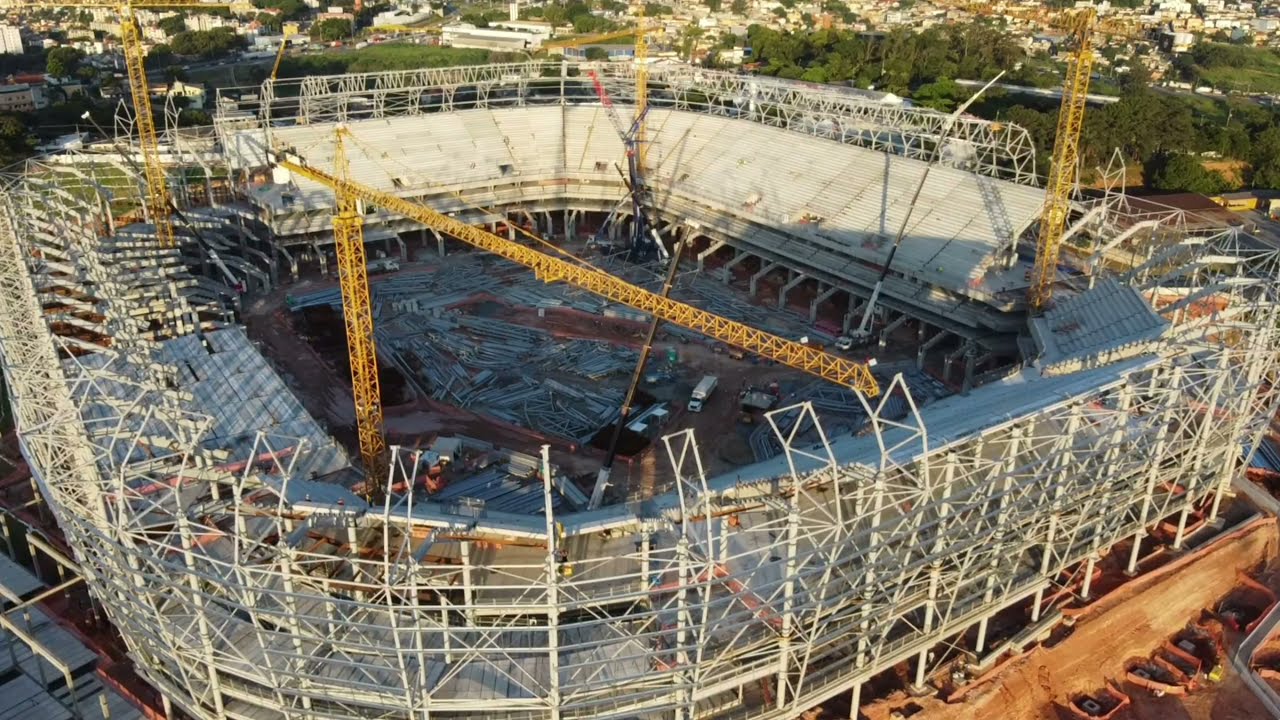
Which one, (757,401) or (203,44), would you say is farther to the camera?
(203,44)

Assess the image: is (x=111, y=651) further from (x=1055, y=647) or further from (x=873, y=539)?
(x=1055, y=647)

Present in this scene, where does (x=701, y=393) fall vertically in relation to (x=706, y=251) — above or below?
below

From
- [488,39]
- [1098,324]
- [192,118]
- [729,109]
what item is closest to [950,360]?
[1098,324]

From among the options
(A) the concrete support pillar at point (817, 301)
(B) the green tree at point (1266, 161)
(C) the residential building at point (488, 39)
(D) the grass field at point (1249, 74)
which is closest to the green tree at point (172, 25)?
(C) the residential building at point (488, 39)

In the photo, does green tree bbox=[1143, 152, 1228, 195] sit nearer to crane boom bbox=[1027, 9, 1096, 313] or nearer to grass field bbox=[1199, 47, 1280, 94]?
crane boom bbox=[1027, 9, 1096, 313]

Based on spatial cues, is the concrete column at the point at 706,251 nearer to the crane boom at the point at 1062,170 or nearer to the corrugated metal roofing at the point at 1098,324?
the crane boom at the point at 1062,170

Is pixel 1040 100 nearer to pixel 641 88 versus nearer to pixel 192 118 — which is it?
pixel 641 88
